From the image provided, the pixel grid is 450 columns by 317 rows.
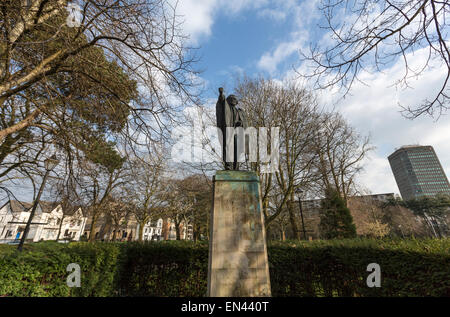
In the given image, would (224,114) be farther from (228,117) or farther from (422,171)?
(422,171)

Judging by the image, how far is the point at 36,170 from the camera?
7344 mm

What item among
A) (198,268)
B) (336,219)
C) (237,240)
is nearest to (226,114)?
(237,240)

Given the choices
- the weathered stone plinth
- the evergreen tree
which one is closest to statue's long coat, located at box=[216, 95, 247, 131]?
the weathered stone plinth

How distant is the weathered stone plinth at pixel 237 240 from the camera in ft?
9.80

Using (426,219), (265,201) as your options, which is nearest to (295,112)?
(265,201)

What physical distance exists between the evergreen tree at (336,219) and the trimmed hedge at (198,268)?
9827 mm

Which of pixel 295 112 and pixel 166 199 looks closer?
pixel 295 112

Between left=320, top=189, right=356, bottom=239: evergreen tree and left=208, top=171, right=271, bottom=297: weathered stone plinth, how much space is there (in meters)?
12.5

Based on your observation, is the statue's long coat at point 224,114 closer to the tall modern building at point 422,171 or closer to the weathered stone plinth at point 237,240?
the weathered stone plinth at point 237,240

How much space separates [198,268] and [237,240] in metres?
2.88

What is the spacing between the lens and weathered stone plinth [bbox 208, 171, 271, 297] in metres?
2.99

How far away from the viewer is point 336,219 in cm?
1362
